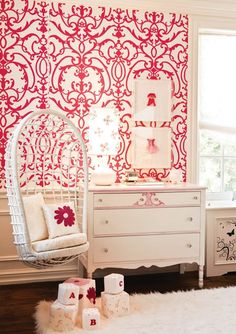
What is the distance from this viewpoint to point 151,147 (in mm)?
4082

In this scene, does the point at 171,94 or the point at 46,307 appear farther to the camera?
the point at 171,94

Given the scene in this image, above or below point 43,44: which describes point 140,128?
below

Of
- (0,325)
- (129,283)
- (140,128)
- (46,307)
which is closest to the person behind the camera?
(0,325)

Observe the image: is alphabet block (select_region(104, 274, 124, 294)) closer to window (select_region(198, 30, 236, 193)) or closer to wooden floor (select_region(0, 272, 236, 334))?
wooden floor (select_region(0, 272, 236, 334))

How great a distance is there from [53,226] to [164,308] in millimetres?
1004

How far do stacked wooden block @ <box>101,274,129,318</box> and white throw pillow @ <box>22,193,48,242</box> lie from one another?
597mm

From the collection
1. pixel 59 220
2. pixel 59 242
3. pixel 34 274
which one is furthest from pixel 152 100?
pixel 34 274

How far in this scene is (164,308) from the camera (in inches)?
122

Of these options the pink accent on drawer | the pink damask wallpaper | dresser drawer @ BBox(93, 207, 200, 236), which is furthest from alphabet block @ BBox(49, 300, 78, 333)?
the pink damask wallpaper

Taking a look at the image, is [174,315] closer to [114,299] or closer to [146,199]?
[114,299]

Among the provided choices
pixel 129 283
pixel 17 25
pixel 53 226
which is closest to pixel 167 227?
pixel 129 283

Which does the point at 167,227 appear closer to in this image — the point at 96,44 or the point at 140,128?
the point at 140,128

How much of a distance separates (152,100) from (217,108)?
0.79m

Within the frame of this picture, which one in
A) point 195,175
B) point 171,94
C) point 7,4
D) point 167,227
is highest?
point 7,4
